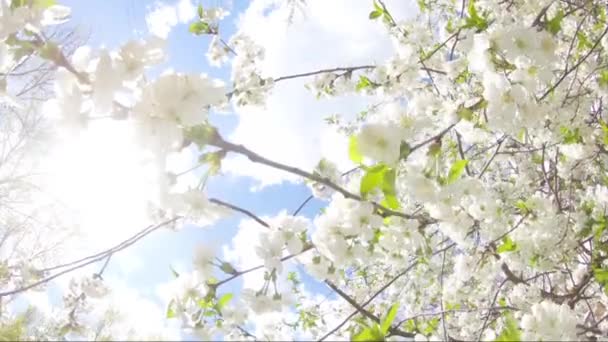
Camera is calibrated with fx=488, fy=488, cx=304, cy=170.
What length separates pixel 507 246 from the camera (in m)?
1.76

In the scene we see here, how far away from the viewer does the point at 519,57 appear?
5.19 feet

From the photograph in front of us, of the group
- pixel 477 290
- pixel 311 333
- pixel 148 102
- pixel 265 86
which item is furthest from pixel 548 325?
pixel 311 333

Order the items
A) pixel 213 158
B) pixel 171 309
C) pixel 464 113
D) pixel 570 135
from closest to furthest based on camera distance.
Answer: pixel 213 158, pixel 171 309, pixel 464 113, pixel 570 135

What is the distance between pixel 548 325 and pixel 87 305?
1346mm

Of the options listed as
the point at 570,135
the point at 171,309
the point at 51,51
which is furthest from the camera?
the point at 570,135

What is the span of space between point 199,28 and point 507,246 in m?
1.90

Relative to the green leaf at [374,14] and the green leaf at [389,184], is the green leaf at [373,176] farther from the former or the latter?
the green leaf at [374,14]

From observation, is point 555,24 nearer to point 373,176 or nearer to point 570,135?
point 570,135

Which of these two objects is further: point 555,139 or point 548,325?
point 555,139

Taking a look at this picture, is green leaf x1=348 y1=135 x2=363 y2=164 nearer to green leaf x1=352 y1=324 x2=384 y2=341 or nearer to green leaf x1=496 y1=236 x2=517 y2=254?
green leaf x1=352 y1=324 x2=384 y2=341

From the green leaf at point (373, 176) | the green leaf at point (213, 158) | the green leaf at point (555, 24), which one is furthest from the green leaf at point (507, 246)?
the green leaf at point (213, 158)

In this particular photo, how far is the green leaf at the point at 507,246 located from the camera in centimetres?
177

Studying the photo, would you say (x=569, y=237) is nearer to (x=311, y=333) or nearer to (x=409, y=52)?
(x=409, y=52)

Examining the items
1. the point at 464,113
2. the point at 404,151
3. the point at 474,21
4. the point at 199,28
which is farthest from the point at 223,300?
the point at 199,28
